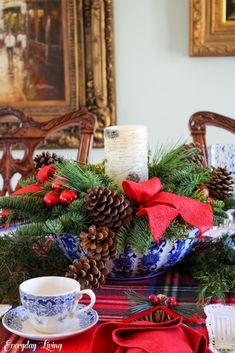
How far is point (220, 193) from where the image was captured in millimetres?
838

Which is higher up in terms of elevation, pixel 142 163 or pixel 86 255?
pixel 142 163

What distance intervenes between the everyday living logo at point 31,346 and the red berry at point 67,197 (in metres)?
0.22

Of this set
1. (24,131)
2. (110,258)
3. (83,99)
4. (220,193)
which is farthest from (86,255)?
(83,99)

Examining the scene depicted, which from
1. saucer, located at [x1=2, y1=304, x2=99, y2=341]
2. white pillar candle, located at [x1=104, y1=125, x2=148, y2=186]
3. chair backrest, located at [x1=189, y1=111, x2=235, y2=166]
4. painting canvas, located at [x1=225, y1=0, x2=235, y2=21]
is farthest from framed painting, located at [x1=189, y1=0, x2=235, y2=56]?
saucer, located at [x1=2, y1=304, x2=99, y2=341]

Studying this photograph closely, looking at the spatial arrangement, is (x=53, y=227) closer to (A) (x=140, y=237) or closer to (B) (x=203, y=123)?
(A) (x=140, y=237)

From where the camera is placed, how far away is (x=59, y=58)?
201 centimetres

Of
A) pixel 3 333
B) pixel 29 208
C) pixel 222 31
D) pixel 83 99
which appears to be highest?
pixel 222 31

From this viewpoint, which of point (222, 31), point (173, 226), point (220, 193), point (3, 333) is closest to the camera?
point (3, 333)

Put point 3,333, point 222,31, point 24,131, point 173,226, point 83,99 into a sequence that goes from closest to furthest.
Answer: point 3,333 < point 173,226 < point 24,131 < point 222,31 < point 83,99

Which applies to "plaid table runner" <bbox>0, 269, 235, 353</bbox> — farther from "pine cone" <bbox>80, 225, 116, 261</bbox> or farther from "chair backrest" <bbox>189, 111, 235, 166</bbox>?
"chair backrest" <bbox>189, 111, 235, 166</bbox>

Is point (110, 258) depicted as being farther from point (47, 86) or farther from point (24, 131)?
point (47, 86)

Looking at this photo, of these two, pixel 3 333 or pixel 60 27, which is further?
pixel 60 27

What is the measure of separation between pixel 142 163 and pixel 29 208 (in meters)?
0.20

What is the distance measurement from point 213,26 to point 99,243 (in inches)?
58.5
